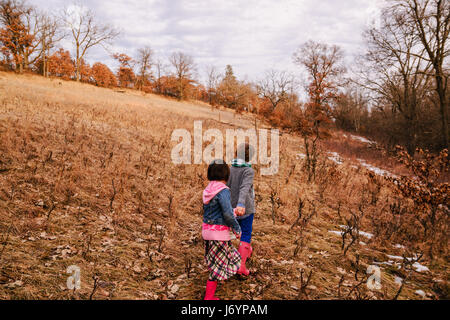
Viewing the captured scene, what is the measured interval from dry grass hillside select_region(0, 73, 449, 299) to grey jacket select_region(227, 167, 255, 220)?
1145mm

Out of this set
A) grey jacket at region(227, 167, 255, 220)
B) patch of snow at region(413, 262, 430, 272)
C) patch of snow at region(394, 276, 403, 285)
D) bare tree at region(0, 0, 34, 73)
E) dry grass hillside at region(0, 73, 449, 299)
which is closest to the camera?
grey jacket at region(227, 167, 255, 220)

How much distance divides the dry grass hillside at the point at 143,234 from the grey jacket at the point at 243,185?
3.76ft

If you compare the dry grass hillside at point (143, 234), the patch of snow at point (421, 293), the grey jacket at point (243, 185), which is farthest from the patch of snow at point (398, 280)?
the grey jacket at point (243, 185)

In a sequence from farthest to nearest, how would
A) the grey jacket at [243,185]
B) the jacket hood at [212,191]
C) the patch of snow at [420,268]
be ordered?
the patch of snow at [420,268] < the grey jacket at [243,185] < the jacket hood at [212,191]

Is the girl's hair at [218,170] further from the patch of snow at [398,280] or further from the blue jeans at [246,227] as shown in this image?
the patch of snow at [398,280]

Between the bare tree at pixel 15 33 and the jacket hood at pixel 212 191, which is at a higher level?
the bare tree at pixel 15 33

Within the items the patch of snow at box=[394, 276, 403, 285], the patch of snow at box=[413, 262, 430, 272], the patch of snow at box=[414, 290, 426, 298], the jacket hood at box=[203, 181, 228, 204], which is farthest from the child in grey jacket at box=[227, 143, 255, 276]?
the patch of snow at box=[413, 262, 430, 272]

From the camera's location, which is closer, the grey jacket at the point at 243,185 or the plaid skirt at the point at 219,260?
the plaid skirt at the point at 219,260

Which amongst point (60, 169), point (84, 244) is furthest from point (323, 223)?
point (60, 169)

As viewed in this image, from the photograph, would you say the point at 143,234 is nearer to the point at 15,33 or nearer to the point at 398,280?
the point at 398,280

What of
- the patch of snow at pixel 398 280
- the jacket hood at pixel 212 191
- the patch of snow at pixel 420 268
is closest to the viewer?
the jacket hood at pixel 212 191

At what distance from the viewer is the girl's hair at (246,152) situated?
309cm

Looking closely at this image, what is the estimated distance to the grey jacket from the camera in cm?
293

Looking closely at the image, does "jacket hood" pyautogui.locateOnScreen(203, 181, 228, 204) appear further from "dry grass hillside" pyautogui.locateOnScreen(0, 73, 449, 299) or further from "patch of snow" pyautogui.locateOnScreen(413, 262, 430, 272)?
"patch of snow" pyautogui.locateOnScreen(413, 262, 430, 272)
